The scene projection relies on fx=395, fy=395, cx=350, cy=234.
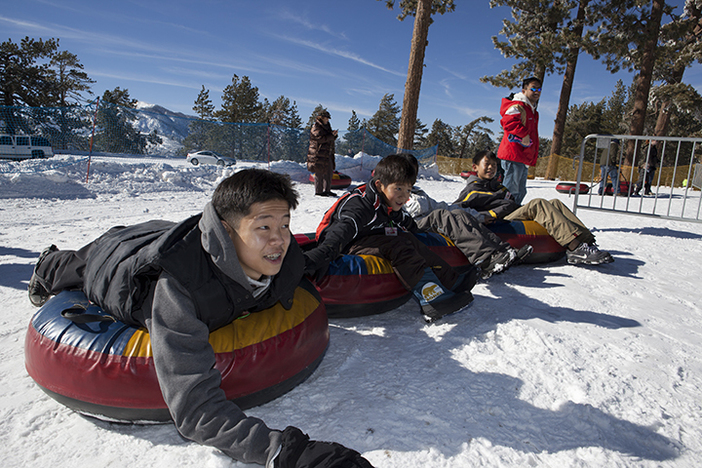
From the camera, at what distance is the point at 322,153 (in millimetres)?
9570

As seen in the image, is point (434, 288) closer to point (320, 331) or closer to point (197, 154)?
point (320, 331)

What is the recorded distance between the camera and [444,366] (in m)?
2.29

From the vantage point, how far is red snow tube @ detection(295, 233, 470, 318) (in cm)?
285

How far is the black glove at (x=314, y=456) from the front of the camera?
→ 131 cm

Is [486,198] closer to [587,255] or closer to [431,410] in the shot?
[587,255]

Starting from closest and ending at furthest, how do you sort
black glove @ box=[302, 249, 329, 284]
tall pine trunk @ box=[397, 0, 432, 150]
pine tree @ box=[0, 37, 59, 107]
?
black glove @ box=[302, 249, 329, 284], tall pine trunk @ box=[397, 0, 432, 150], pine tree @ box=[0, 37, 59, 107]

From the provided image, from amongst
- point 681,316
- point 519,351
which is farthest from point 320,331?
point 681,316

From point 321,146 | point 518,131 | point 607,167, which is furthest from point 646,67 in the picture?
point 518,131

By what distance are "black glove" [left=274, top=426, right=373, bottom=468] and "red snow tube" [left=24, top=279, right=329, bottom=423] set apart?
549 mm

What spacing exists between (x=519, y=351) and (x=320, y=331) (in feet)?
4.06

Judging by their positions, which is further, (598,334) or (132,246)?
(598,334)

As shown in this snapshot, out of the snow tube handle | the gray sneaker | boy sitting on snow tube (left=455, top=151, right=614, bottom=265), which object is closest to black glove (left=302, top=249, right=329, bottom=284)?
the snow tube handle

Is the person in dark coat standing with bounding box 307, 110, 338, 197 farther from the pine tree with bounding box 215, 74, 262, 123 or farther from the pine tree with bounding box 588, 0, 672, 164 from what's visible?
the pine tree with bounding box 215, 74, 262, 123

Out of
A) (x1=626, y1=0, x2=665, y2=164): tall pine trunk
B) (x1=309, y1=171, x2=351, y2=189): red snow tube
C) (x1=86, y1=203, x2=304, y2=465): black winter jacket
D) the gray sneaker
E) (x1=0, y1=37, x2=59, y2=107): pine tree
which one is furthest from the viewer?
(x1=0, y1=37, x2=59, y2=107): pine tree
